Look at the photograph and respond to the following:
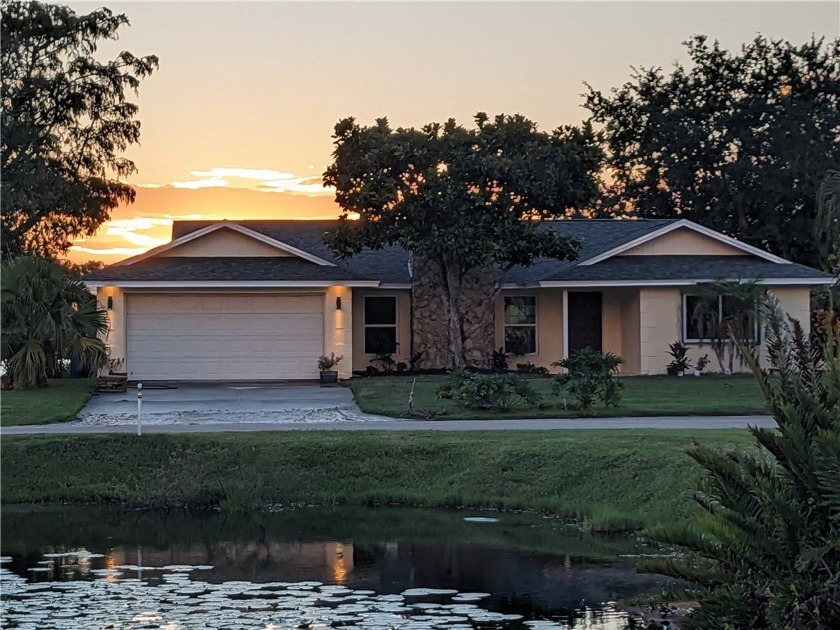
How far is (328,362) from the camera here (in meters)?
31.8

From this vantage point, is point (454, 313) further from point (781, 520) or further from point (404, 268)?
point (781, 520)

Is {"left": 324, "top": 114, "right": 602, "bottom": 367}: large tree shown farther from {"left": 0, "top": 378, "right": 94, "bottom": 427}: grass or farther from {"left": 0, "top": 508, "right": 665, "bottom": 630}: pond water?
{"left": 0, "top": 508, "right": 665, "bottom": 630}: pond water

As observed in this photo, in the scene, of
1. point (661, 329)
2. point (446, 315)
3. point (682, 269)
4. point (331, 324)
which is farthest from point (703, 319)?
point (331, 324)

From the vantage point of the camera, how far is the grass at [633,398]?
24000 mm

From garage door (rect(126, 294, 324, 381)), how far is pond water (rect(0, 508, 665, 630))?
14.2m

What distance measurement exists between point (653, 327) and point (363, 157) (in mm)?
8405

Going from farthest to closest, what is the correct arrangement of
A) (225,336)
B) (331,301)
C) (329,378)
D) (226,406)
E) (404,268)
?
(404,268), (225,336), (331,301), (329,378), (226,406)

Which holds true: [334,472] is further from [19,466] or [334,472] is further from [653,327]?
[653,327]

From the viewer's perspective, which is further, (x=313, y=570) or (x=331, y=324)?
(x=331, y=324)

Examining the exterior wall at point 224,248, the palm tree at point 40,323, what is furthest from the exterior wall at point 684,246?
the palm tree at point 40,323

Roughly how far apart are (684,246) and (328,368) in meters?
10.0

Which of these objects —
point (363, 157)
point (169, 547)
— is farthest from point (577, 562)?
point (363, 157)

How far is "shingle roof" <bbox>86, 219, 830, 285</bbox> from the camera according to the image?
32.2m

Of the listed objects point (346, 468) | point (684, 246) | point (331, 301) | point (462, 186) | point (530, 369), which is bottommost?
point (346, 468)
